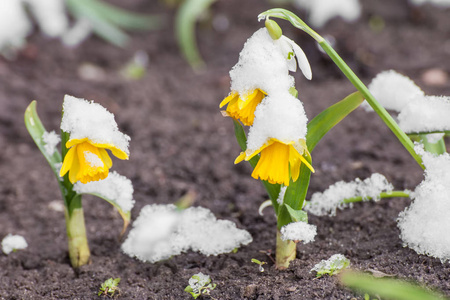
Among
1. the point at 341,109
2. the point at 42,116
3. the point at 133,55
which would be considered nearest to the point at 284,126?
the point at 341,109

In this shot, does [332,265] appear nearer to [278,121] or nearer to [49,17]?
[278,121]

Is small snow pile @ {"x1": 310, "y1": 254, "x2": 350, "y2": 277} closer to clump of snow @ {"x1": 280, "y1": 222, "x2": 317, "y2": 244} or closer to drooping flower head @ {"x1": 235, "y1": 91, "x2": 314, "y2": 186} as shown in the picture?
clump of snow @ {"x1": 280, "y1": 222, "x2": 317, "y2": 244}

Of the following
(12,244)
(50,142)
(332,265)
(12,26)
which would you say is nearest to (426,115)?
(332,265)

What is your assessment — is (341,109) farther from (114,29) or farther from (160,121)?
(114,29)

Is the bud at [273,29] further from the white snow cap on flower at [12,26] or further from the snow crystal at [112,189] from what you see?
the white snow cap on flower at [12,26]

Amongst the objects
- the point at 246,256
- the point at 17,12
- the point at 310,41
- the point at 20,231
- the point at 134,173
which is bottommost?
the point at 246,256

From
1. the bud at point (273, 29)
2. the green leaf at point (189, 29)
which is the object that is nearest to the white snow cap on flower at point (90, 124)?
the bud at point (273, 29)

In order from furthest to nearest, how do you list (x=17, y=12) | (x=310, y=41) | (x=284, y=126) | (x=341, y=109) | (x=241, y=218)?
(x=17, y=12)
(x=310, y=41)
(x=241, y=218)
(x=341, y=109)
(x=284, y=126)
